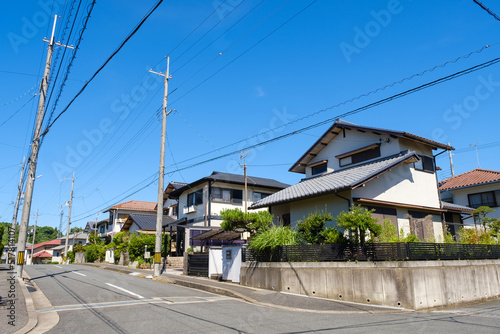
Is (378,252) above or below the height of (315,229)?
below

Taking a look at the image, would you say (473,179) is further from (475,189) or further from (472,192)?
(472,192)

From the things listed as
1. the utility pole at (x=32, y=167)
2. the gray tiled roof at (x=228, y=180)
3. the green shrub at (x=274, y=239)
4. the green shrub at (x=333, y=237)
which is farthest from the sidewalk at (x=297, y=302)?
the gray tiled roof at (x=228, y=180)

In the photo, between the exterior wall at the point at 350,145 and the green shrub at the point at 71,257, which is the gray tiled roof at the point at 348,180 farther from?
the green shrub at the point at 71,257

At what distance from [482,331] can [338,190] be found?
857cm

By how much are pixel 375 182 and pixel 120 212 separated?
1614 inches

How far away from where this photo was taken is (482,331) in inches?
292

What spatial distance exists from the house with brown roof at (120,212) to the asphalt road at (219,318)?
38610 mm

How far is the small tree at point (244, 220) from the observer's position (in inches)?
683

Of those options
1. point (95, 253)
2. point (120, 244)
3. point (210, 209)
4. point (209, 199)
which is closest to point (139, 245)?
point (120, 244)

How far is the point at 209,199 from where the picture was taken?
29844 mm

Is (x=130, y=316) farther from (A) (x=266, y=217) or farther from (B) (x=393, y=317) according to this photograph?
(A) (x=266, y=217)

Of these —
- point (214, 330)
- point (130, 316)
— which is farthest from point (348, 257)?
point (130, 316)

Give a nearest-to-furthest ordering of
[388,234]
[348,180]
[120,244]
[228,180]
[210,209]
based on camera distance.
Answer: [388,234]
[348,180]
[210,209]
[228,180]
[120,244]

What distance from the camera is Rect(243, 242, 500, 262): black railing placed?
11297mm
